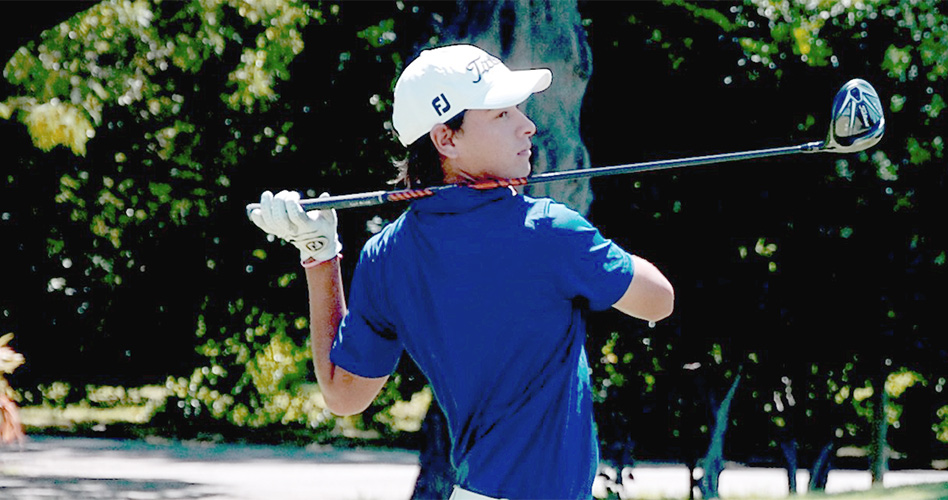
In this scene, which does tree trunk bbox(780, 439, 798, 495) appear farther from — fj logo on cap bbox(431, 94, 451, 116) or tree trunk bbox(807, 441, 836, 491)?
fj logo on cap bbox(431, 94, 451, 116)

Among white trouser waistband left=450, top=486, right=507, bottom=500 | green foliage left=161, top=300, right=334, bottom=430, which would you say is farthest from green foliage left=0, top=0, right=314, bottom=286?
white trouser waistband left=450, top=486, right=507, bottom=500

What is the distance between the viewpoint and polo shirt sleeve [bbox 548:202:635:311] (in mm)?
2365

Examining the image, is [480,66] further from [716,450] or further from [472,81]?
[716,450]

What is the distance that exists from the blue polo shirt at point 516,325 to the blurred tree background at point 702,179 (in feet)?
13.9

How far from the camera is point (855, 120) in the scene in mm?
2961

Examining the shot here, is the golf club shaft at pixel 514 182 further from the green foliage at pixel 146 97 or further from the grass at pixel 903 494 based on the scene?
the green foliage at pixel 146 97

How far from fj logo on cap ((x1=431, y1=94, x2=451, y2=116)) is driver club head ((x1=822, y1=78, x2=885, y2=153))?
3.05 ft

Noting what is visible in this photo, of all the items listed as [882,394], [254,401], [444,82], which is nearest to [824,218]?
[882,394]

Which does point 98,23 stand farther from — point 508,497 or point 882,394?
point 508,497

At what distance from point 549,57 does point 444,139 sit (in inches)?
161

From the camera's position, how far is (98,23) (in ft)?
36.1

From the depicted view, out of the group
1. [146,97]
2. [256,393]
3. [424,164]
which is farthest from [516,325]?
[256,393]

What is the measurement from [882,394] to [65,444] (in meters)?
7.95

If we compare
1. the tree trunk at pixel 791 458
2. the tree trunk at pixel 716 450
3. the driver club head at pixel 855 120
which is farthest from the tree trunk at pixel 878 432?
the driver club head at pixel 855 120
